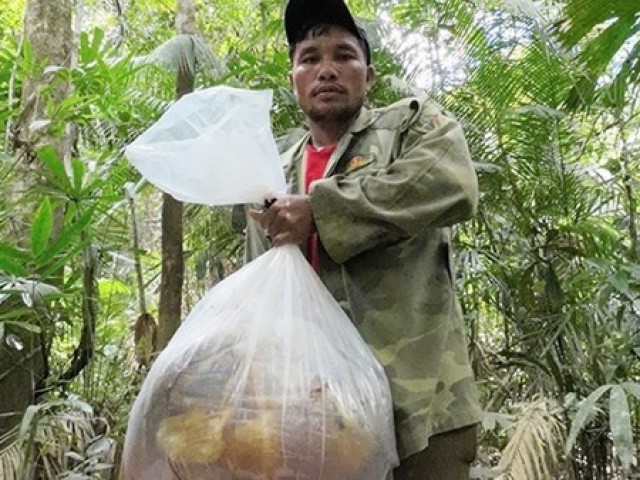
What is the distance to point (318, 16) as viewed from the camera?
1.33 metres

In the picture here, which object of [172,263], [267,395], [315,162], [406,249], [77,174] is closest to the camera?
[267,395]

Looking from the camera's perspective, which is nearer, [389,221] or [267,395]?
[267,395]

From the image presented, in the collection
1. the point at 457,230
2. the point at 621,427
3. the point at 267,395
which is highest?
the point at 457,230

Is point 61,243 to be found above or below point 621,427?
above

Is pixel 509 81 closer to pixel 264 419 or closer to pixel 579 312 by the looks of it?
pixel 579 312

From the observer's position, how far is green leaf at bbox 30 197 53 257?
1.92 m

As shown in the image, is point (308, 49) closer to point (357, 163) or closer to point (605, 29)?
point (357, 163)

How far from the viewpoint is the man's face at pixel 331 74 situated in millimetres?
1316

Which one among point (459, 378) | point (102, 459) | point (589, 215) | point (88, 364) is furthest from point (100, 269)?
point (589, 215)

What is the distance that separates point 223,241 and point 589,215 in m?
1.65

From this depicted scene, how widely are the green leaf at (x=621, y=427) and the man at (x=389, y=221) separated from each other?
79 cm

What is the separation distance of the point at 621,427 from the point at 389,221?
114 centimetres

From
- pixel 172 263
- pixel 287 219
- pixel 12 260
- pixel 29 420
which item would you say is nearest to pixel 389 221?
pixel 287 219

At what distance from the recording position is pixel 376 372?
3.61 feet
